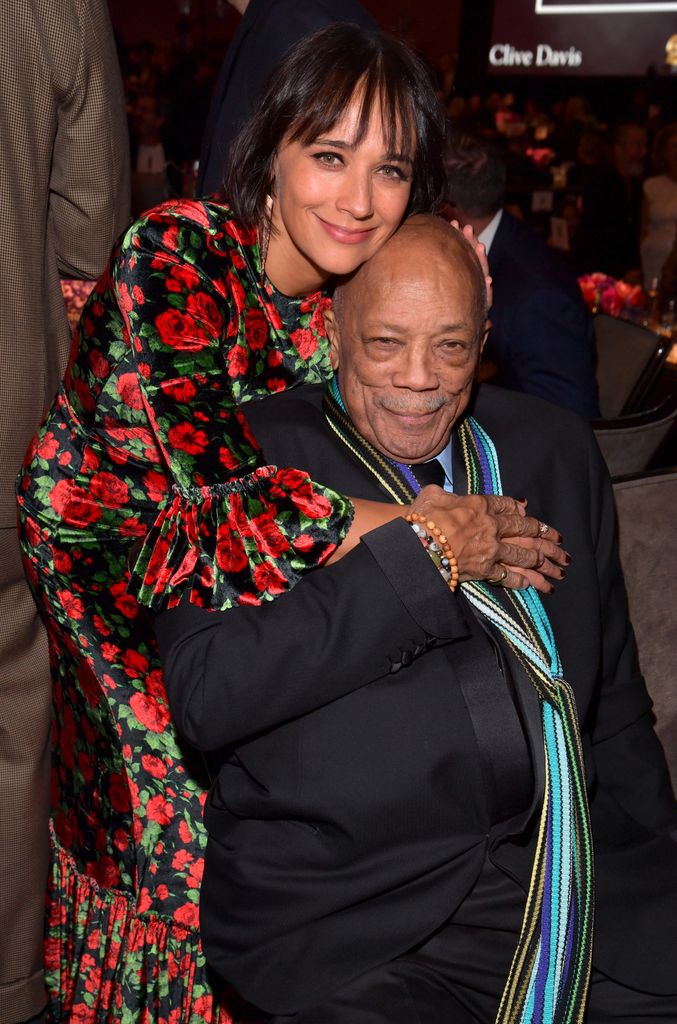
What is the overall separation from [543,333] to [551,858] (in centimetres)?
207

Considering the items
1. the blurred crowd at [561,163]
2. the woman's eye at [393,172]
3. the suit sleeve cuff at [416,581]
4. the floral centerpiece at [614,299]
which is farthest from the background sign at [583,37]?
the suit sleeve cuff at [416,581]

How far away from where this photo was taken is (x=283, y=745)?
1538mm

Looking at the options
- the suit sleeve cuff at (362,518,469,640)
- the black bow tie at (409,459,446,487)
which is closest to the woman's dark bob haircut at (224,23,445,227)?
the black bow tie at (409,459,446,487)

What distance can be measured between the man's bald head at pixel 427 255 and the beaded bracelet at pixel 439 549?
1.32 ft

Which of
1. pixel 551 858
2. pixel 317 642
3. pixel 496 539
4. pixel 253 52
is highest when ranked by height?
pixel 253 52

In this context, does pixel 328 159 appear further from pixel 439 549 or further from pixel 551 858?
pixel 551 858

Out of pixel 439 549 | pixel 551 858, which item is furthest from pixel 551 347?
pixel 551 858

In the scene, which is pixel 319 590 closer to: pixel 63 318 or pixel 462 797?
pixel 462 797

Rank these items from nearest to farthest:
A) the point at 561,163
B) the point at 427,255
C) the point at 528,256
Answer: the point at 427,255
the point at 528,256
the point at 561,163

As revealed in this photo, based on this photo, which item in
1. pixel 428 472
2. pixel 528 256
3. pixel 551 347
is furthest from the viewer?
pixel 528 256

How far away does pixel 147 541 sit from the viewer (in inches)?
64.7

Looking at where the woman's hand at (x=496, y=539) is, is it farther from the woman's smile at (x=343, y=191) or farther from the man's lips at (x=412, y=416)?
the woman's smile at (x=343, y=191)

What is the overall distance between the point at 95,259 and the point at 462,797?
1357mm

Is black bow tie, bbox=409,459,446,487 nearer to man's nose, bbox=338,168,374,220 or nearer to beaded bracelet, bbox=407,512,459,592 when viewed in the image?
beaded bracelet, bbox=407,512,459,592
